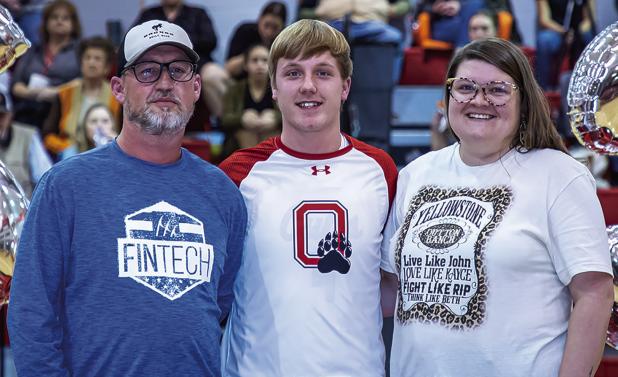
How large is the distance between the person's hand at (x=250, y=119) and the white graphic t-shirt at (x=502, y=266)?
3.87 m

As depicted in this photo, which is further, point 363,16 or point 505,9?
point 505,9

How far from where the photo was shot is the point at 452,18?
7941 mm

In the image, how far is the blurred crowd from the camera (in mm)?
6355

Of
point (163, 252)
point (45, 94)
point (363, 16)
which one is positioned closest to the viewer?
point (163, 252)

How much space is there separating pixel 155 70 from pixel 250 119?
12.7 feet

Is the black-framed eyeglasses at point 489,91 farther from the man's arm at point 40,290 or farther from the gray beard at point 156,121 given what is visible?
the man's arm at point 40,290

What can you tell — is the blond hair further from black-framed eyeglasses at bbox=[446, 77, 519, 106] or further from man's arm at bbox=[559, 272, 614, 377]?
man's arm at bbox=[559, 272, 614, 377]

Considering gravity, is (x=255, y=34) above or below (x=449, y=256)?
below

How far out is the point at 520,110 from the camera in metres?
2.77

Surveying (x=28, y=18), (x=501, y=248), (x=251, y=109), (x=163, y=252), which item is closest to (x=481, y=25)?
(x=251, y=109)

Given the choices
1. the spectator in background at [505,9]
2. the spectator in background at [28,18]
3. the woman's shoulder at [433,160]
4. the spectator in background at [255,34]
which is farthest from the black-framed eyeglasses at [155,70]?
the spectator in background at [28,18]

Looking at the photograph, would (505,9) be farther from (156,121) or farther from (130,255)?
(130,255)

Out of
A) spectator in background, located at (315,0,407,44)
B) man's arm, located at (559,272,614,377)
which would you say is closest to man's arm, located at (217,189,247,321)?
man's arm, located at (559,272,614,377)

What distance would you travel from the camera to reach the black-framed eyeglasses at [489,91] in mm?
2711
